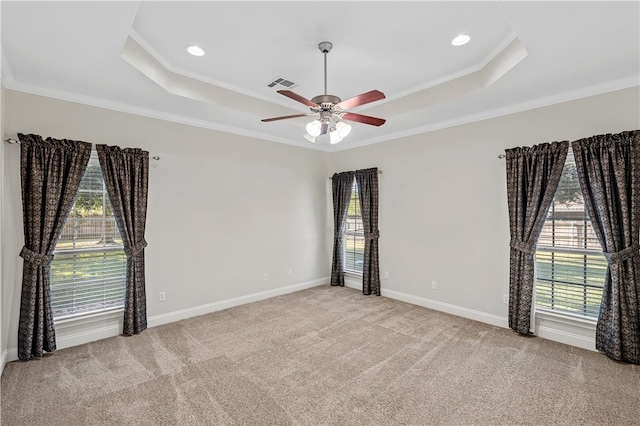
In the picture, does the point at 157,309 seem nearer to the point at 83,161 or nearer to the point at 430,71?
the point at 83,161

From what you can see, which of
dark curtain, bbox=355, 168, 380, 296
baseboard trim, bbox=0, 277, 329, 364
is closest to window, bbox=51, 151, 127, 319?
baseboard trim, bbox=0, 277, 329, 364

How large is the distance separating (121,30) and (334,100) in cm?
169

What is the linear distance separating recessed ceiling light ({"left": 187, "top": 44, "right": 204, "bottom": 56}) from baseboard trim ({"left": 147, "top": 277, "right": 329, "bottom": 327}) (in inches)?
126

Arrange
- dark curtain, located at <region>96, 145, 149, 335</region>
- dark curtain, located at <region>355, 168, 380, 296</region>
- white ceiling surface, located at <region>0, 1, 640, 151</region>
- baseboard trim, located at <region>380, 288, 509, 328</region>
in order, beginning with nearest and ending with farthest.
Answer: white ceiling surface, located at <region>0, 1, 640, 151</region> → dark curtain, located at <region>96, 145, 149, 335</region> → baseboard trim, located at <region>380, 288, 509, 328</region> → dark curtain, located at <region>355, 168, 380, 296</region>

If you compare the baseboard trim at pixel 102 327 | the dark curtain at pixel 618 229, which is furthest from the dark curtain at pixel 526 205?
the baseboard trim at pixel 102 327

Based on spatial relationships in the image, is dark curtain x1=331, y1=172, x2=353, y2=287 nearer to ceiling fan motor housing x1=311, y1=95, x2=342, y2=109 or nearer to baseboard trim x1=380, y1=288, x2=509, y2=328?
baseboard trim x1=380, y1=288, x2=509, y2=328

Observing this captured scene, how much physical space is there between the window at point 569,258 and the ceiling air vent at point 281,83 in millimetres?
A: 3227

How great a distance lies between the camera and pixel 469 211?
4.28 meters

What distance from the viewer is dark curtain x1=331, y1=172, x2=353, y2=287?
231 inches

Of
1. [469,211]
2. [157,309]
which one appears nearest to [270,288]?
[157,309]

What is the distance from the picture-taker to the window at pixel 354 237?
5.81m

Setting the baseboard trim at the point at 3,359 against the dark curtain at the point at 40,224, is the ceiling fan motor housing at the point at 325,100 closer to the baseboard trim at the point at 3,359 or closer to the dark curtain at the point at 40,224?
the dark curtain at the point at 40,224

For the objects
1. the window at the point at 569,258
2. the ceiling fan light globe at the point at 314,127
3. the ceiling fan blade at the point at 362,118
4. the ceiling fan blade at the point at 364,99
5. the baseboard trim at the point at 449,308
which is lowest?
the baseboard trim at the point at 449,308

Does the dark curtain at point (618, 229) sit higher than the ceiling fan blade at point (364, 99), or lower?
lower
